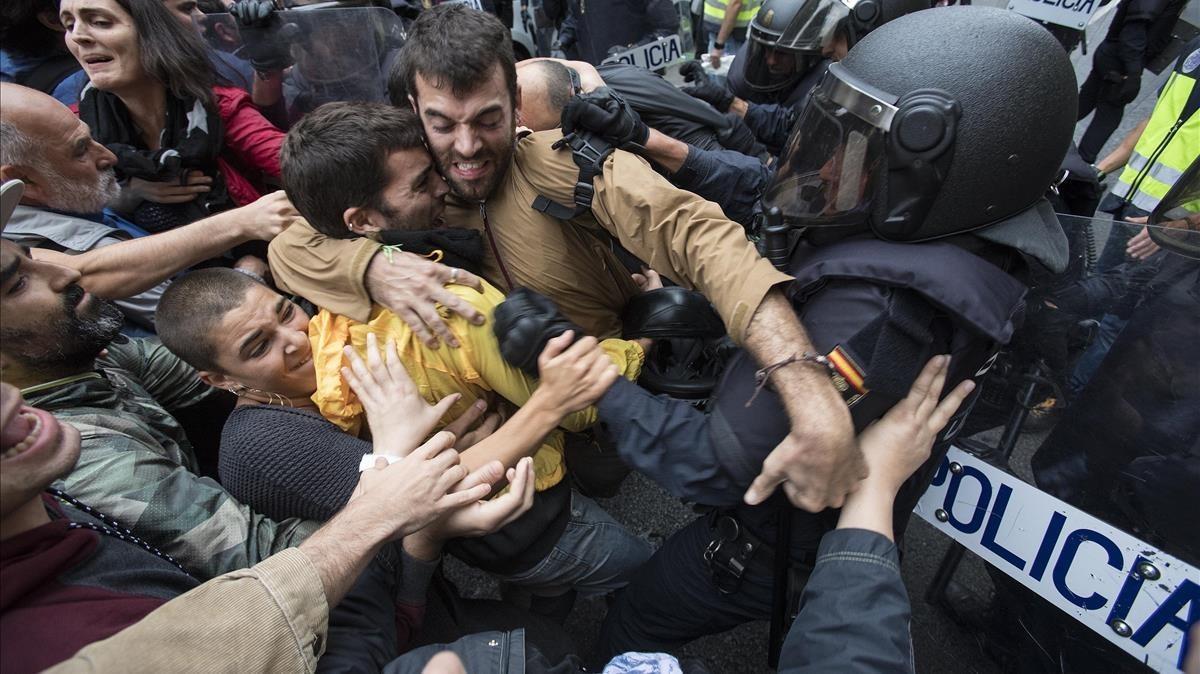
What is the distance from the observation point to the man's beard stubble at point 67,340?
61.2 inches

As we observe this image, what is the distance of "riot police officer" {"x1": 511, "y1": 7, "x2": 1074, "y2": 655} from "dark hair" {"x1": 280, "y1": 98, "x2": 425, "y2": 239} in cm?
95

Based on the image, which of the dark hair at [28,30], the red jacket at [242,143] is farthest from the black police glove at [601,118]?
the dark hair at [28,30]

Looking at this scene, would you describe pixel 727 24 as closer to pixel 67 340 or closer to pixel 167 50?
pixel 167 50

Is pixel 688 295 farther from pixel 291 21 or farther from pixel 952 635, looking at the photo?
pixel 291 21

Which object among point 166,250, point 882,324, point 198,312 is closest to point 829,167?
point 882,324

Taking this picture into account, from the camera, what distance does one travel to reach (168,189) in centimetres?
259

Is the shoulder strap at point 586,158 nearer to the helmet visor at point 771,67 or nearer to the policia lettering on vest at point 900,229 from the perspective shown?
the policia lettering on vest at point 900,229

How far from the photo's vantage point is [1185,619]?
4.39 feet

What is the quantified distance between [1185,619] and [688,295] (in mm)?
1431

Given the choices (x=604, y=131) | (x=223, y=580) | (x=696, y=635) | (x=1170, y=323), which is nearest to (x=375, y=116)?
(x=604, y=131)

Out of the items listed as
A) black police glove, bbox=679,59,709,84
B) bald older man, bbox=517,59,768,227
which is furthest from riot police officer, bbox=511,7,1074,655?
black police glove, bbox=679,59,709,84

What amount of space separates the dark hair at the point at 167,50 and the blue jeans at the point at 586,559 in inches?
89.6

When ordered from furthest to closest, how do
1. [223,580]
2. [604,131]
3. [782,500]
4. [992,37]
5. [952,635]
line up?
[952,635]
[604,131]
[782,500]
[992,37]
[223,580]

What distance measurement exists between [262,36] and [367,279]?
2.00 m
